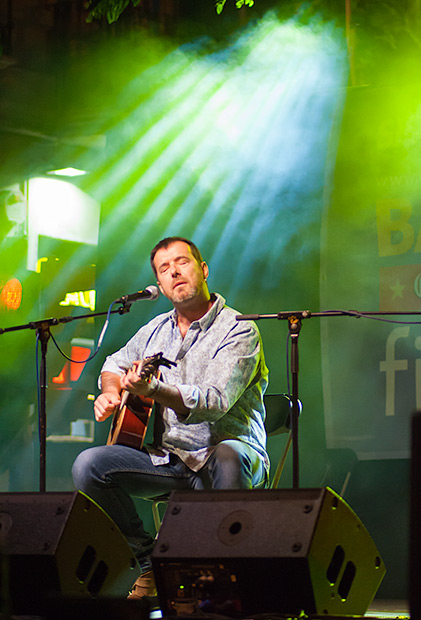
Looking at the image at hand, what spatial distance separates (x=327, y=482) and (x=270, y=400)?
0.81 meters

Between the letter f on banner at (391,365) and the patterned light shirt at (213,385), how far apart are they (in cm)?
99

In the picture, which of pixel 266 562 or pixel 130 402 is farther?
pixel 130 402

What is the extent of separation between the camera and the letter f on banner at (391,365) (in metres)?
4.08

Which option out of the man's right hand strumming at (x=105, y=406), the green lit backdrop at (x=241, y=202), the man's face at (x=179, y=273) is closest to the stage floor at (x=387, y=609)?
the green lit backdrop at (x=241, y=202)

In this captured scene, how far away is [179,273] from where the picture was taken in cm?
346

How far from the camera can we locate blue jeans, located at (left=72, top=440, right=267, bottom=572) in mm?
3145

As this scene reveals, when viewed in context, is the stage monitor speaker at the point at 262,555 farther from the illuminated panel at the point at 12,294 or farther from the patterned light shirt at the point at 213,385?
the illuminated panel at the point at 12,294

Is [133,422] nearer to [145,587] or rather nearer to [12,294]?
[145,587]

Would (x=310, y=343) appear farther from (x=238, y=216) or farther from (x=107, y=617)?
(x=107, y=617)

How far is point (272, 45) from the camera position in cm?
453

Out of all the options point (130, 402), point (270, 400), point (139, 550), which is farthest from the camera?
point (270, 400)

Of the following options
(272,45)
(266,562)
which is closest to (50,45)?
(272,45)

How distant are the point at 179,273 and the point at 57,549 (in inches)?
57.0

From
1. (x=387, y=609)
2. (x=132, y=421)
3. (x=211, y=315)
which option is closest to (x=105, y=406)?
(x=132, y=421)
